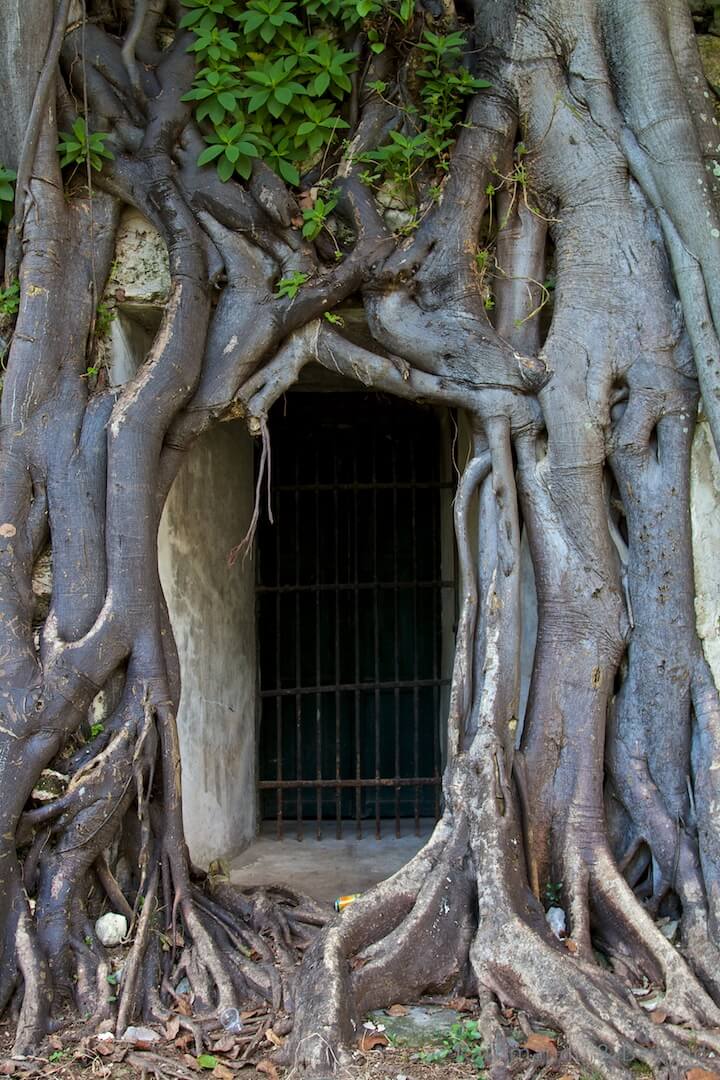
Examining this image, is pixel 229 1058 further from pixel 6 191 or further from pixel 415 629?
pixel 6 191

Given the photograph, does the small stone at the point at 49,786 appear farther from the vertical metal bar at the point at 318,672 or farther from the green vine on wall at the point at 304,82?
the green vine on wall at the point at 304,82

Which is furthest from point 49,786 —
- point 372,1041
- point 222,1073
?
point 372,1041

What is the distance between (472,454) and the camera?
12.8ft

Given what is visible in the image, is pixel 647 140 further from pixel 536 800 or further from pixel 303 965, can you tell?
pixel 303 965

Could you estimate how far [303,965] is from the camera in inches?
117

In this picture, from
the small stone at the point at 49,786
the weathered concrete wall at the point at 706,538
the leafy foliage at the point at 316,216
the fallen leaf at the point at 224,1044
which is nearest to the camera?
the fallen leaf at the point at 224,1044

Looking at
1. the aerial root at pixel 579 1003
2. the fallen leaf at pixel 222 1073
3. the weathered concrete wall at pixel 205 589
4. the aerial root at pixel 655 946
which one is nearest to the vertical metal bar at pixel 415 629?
the weathered concrete wall at pixel 205 589

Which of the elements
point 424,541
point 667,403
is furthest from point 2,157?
point 424,541

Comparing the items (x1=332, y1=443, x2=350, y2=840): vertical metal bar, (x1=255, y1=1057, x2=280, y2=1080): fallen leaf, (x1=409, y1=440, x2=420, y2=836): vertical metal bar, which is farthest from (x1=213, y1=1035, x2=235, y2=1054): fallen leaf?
(x1=409, y1=440, x2=420, y2=836): vertical metal bar

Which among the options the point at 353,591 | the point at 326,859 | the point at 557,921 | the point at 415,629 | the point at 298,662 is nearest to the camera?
the point at 557,921

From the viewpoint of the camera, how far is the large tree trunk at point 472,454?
125 inches

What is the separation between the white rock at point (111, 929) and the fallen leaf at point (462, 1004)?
112 centimetres

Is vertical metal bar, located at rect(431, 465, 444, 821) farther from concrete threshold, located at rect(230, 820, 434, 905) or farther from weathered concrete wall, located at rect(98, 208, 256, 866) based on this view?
weathered concrete wall, located at rect(98, 208, 256, 866)

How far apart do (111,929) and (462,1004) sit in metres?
1.20
